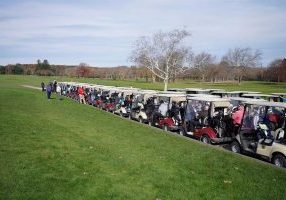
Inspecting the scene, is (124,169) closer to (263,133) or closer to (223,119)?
(263,133)

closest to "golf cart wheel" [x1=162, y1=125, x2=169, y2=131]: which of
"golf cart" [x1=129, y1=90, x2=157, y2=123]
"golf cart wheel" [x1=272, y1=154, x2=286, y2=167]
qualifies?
"golf cart" [x1=129, y1=90, x2=157, y2=123]

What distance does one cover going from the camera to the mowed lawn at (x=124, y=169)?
27.3 feet

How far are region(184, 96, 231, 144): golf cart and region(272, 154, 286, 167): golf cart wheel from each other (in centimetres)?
295

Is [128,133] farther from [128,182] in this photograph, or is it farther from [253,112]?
[128,182]

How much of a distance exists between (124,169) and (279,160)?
4.39 m

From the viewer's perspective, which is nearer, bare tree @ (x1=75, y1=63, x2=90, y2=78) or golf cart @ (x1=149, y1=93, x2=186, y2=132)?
golf cart @ (x1=149, y1=93, x2=186, y2=132)

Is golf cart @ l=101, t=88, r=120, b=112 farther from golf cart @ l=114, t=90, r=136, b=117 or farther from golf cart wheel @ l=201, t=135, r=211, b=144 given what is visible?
golf cart wheel @ l=201, t=135, r=211, b=144

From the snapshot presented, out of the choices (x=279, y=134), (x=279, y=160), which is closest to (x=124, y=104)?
(x=279, y=134)

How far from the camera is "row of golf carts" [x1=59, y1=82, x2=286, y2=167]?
476 inches

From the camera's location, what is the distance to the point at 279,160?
1117 centimetres

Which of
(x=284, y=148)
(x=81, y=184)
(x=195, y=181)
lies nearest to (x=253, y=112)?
(x=284, y=148)

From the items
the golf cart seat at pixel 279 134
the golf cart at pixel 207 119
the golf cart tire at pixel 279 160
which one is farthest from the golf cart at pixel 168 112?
the golf cart tire at pixel 279 160

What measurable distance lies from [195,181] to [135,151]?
3583mm

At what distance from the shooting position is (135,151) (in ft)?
41.1
